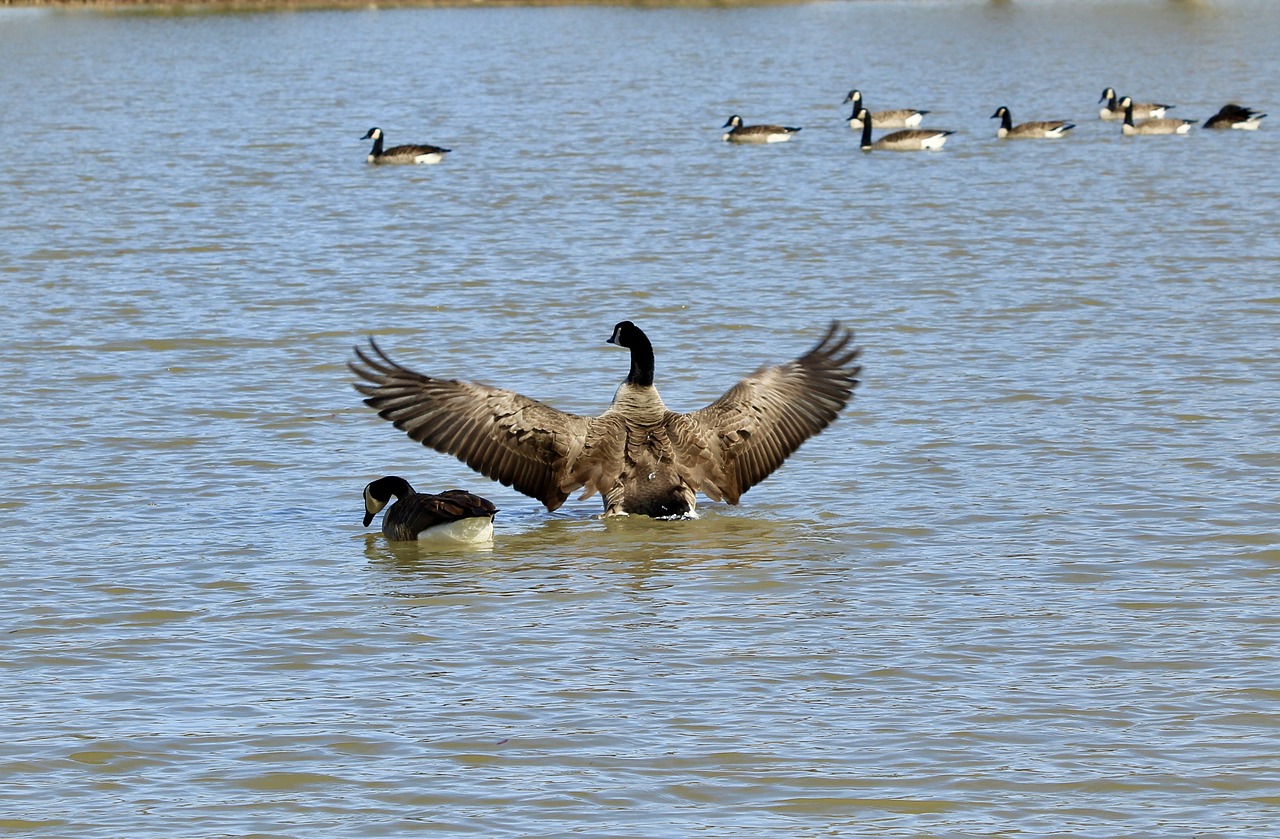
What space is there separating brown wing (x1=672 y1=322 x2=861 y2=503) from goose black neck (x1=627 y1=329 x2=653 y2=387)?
0.28m

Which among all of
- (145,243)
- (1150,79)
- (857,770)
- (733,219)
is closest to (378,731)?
(857,770)

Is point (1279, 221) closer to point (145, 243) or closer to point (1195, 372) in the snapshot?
point (1195, 372)

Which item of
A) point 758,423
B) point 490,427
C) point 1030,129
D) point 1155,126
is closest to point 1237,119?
point 1155,126

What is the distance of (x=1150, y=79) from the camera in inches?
1756

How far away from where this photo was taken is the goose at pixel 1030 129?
3206 centimetres

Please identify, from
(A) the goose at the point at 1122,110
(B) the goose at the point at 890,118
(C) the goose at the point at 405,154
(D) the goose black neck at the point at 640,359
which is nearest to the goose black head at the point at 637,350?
(D) the goose black neck at the point at 640,359

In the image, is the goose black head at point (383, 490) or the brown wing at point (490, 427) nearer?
A: the brown wing at point (490, 427)

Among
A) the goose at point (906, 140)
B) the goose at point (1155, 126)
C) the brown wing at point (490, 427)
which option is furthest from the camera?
the goose at point (1155, 126)

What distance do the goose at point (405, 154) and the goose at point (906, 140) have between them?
23.4ft

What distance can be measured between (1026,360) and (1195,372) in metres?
1.29

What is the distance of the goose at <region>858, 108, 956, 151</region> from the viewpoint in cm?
3084

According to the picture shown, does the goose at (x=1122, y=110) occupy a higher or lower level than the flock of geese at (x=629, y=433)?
higher

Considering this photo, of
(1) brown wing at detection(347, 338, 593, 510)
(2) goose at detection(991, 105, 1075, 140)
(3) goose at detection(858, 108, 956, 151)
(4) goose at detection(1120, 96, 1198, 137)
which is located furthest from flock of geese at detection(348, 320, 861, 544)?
(4) goose at detection(1120, 96, 1198, 137)

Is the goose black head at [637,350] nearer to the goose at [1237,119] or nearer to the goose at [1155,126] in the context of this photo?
the goose at [1155,126]
